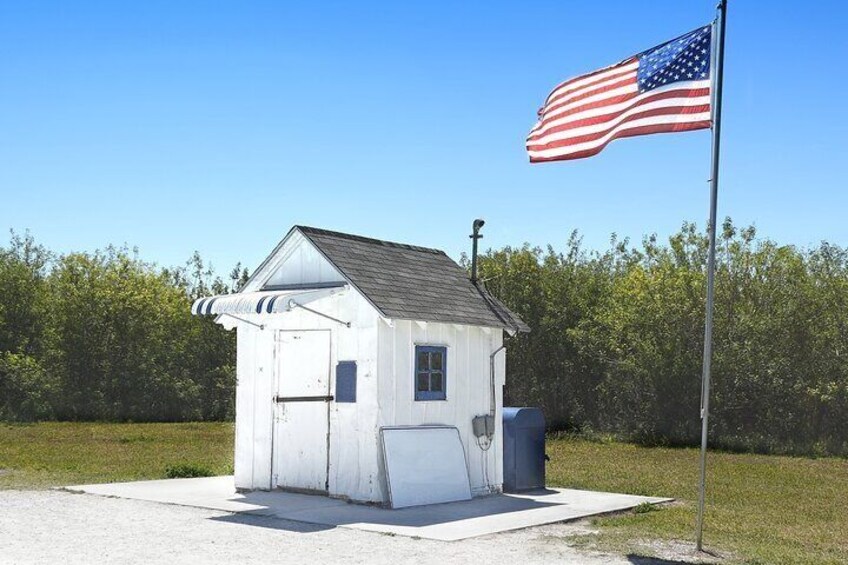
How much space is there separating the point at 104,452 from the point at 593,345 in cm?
1712

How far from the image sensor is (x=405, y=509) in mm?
12969

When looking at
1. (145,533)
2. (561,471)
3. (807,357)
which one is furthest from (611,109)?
(807,357)

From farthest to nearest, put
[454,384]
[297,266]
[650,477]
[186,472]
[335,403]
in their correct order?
[650,477] < [186,472] < [297,266] < [454,384] < [335,403]

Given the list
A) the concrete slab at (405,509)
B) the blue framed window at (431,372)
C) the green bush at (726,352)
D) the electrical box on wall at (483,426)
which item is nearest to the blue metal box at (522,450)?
the concrete slab at (405,509)

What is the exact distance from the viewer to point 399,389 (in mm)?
13539

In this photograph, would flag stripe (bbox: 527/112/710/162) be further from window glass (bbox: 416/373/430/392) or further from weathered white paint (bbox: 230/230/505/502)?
window glass (bbox: 416/373/430/392)

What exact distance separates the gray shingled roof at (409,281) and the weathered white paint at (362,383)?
0.20 metres

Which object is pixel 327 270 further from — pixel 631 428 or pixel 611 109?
pixel 631 428

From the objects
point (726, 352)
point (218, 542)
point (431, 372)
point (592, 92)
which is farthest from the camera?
point (726, 352)

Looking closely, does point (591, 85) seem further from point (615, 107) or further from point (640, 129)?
point (640, 129)

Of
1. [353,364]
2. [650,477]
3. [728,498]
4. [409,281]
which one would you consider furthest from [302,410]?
[650,477]

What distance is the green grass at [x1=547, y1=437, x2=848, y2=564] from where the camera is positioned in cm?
1089

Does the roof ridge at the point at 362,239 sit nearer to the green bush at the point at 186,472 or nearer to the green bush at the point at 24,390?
the green bush at the point at 186,472

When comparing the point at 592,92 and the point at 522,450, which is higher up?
Result: the point at 592,92
